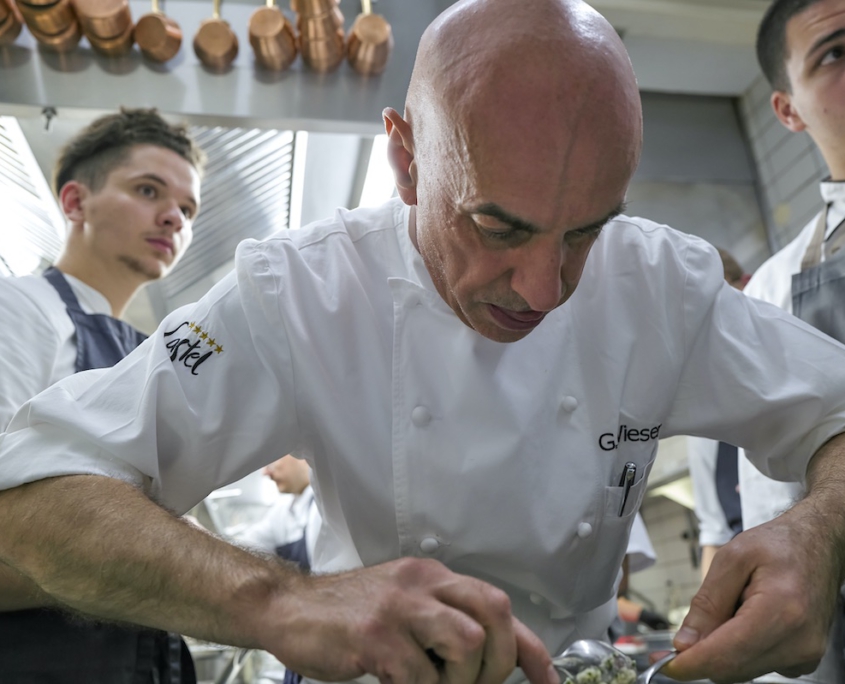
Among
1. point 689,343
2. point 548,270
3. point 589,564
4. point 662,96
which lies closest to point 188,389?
point 548,270

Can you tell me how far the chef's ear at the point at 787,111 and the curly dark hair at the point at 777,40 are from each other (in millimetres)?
16

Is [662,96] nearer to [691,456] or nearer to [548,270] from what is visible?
[691,456]

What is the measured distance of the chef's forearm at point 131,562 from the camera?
740 mm

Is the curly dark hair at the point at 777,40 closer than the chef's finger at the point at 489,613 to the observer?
No

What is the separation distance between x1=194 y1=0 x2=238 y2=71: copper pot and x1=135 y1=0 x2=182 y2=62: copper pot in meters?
0.06

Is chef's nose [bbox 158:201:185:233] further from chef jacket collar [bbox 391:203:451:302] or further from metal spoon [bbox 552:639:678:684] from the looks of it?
metal spoon [bbox 552:639:678:684]

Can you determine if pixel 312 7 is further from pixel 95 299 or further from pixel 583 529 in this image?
pixel 583 529

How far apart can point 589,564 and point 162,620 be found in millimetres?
585

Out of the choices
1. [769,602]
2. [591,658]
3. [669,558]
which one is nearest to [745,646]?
[769,602]

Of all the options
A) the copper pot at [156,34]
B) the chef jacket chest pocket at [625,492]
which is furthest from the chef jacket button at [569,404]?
the copper pot at [156,34]

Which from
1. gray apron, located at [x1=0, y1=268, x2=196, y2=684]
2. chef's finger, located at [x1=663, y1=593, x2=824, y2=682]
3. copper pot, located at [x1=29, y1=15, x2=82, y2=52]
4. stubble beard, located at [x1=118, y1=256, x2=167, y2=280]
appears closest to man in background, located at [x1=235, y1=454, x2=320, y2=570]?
stubble beard, located at [x1=118, y1=256, x2=167, y2=280]

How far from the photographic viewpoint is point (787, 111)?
1812 millimetres

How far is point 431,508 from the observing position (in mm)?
1048

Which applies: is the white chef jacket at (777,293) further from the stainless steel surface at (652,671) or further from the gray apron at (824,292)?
the stainless steel surface at (652,671)
